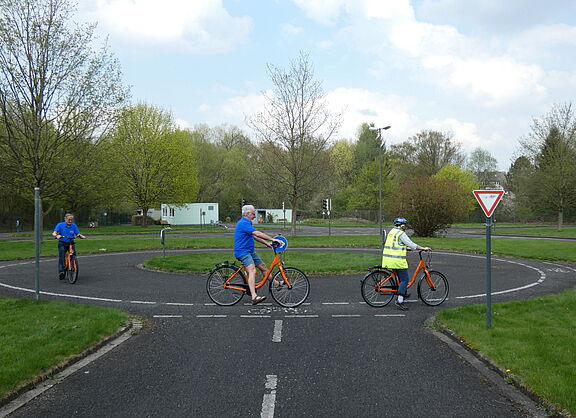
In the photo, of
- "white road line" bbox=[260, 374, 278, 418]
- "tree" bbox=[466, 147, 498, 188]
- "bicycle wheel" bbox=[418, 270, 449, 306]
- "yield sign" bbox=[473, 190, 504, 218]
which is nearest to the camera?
A: "white road line" bbox=[260, 374, 278, 418]

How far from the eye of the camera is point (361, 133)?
71500 mm

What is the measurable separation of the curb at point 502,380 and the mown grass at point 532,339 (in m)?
0.06

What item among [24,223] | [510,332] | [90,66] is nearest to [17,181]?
[90,66]

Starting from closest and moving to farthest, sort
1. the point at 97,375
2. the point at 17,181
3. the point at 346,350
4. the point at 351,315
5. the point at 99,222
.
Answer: the point at 97,375 → the point at 346,350 → the point at 351,315 → the point at 17,181 → the point at 99,222

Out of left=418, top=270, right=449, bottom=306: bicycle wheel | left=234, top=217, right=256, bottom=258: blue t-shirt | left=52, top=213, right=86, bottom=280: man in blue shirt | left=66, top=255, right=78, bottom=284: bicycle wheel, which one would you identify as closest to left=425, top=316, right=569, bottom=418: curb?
left=418, top=270, right=449, bottom=306: bicycle wheel

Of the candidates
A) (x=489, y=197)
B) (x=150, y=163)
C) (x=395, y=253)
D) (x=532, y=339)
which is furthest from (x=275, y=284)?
(x=150, y=163)

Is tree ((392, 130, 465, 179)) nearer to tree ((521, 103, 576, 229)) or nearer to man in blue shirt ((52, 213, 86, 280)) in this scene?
tree ((521, 103, 576, 229))

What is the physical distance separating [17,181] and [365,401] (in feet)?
79.2

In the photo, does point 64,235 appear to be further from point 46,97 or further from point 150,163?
point 150,163

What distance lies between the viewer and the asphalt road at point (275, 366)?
13.1 ft

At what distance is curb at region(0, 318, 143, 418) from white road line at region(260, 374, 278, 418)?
214 cm

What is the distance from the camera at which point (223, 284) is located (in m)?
8.64

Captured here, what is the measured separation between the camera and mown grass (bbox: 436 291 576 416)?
4375mm

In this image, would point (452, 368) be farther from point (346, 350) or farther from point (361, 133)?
point (361, 133)
